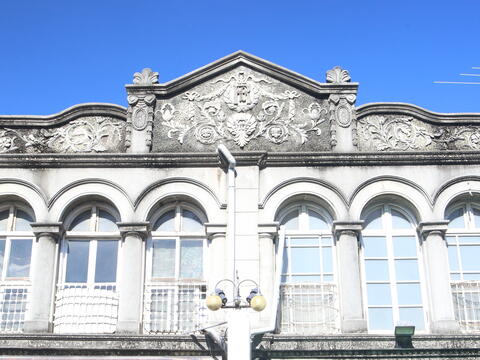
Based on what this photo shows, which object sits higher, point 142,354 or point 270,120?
point 270,120

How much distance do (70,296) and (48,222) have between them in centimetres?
160

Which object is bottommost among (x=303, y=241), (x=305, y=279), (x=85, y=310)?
(x=85, y=310)

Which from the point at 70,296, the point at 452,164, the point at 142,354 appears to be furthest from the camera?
the point at 452,164

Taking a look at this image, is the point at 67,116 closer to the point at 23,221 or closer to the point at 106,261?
the point at 23,221

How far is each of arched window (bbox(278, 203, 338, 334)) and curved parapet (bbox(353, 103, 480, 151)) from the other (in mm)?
2002

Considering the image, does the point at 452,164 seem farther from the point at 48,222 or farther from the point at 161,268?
the point at 48,222

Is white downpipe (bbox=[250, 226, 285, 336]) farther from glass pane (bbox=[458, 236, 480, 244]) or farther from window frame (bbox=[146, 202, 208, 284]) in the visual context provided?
glass pane (bbox=[458, 236, 480, 244])

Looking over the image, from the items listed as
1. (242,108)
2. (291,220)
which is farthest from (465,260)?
(242,108)

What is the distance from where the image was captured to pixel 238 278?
14.5 metres

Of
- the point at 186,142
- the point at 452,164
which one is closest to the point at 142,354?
the point at 186,142

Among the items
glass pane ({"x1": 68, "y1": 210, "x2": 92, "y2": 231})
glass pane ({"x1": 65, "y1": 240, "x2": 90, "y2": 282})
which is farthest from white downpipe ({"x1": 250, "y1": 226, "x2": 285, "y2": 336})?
glass pane ({"x1": 68, "y1": 210, "x2": 92, "y2": 231})

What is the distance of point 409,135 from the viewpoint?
52.9ft

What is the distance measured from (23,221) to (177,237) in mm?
3305

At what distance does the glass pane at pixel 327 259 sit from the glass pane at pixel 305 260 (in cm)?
12
